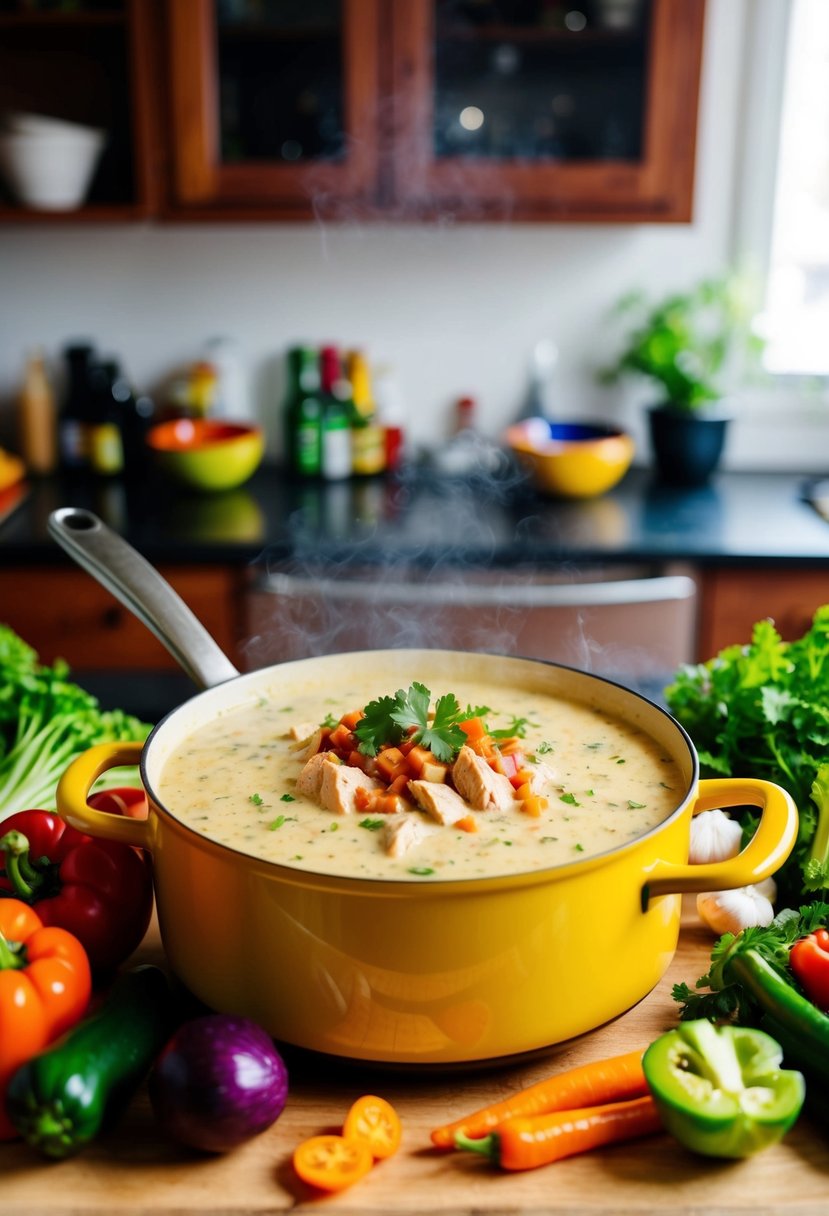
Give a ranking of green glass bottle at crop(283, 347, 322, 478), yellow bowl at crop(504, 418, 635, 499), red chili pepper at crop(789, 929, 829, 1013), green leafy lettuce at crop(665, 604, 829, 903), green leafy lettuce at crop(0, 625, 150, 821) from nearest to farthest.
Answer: red chili pepper at crop(789, 929, 829, 1013), green leafy lettuce at crop(665, 604, 829, 903), green leafy lettuce at crop(0, 625, 150, 821), yellow bowl at crop(504, 418, 635, 499), green glass bottle at crop(283, 347, 322, 478)

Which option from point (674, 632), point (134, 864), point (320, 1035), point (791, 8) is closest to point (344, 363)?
point (674, 632)

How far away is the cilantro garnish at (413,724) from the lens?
1082 millimetres

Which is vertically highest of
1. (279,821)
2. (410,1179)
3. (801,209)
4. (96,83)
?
(96,83)

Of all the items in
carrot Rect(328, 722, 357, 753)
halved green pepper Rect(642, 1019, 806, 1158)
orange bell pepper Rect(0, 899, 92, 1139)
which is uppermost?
carrot Rect(328, 722, 357, 753)

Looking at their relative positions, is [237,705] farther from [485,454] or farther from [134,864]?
[485,454]

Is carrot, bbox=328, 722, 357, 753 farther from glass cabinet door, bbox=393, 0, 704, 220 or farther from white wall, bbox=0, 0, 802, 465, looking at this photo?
white wall, bbox=0, 0, 802, 465

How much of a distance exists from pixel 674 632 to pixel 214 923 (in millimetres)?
1974

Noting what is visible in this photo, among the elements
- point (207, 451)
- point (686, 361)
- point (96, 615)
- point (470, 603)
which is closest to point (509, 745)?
point (470, 603)

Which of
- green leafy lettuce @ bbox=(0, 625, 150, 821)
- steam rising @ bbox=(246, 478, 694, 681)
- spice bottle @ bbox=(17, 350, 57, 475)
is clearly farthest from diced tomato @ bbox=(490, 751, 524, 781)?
spice bottle @ bbox=(17, 350, 57, 475)

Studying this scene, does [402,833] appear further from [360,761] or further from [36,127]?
[36,127]

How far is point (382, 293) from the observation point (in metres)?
3.44

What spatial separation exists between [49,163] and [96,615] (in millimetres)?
1142

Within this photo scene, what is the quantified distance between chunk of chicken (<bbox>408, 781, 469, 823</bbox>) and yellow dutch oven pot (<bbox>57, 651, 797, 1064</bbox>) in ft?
0.61

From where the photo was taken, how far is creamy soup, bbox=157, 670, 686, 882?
100 centimetres
